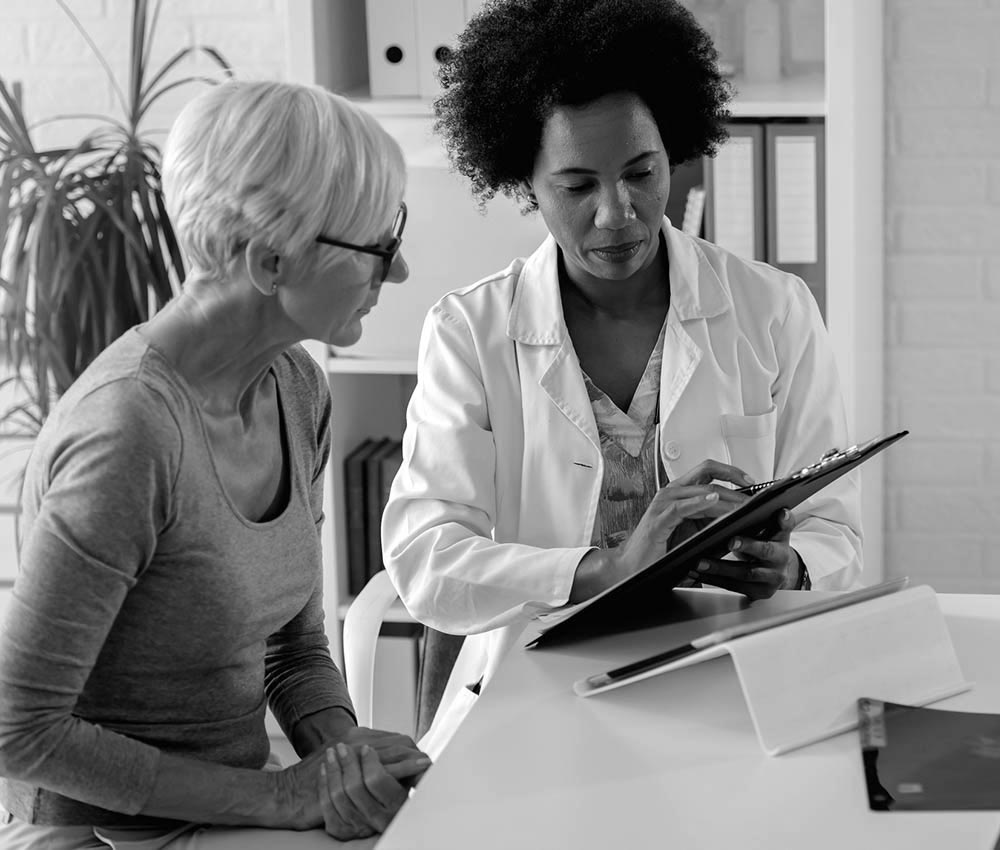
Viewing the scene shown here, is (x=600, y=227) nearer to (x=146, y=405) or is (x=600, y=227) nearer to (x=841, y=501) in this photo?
(x=841, y=501)

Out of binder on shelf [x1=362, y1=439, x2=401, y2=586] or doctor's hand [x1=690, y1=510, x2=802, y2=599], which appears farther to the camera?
binder on shelf [x1=362, y1=439, x2=401, y2=586]

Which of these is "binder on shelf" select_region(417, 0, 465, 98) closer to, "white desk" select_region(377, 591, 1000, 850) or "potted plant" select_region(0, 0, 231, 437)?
"potted plant" select_region(0, 0, 231, 437)

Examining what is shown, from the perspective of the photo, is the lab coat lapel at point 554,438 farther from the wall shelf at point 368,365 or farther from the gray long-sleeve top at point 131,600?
the wall shelf at point 368,365

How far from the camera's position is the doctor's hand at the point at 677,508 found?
4.65ft

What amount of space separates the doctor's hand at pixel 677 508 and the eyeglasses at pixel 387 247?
1.22 ft

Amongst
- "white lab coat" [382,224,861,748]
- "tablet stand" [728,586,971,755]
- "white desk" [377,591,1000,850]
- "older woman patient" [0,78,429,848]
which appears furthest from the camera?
"white lab coat" [382,224,861,748]

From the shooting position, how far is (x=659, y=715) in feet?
3.78

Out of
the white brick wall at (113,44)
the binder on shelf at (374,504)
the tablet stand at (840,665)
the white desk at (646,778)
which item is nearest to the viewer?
the white desk at (646,778)

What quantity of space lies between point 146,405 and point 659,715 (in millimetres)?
514

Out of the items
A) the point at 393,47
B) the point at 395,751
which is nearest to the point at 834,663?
the point at 395,751

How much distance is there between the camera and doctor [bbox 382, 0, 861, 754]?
5.91 feet

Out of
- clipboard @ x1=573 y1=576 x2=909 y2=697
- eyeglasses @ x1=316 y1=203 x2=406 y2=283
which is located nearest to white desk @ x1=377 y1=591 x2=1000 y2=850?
clipboard @ x1=573 y1=576 x2=909 y2=697

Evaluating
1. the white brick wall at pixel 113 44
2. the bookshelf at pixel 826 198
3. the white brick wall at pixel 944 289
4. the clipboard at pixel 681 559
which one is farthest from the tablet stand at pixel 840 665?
the white brick wall at pixel 113 44

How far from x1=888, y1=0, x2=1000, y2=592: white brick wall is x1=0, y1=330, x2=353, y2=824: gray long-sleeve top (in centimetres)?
160
